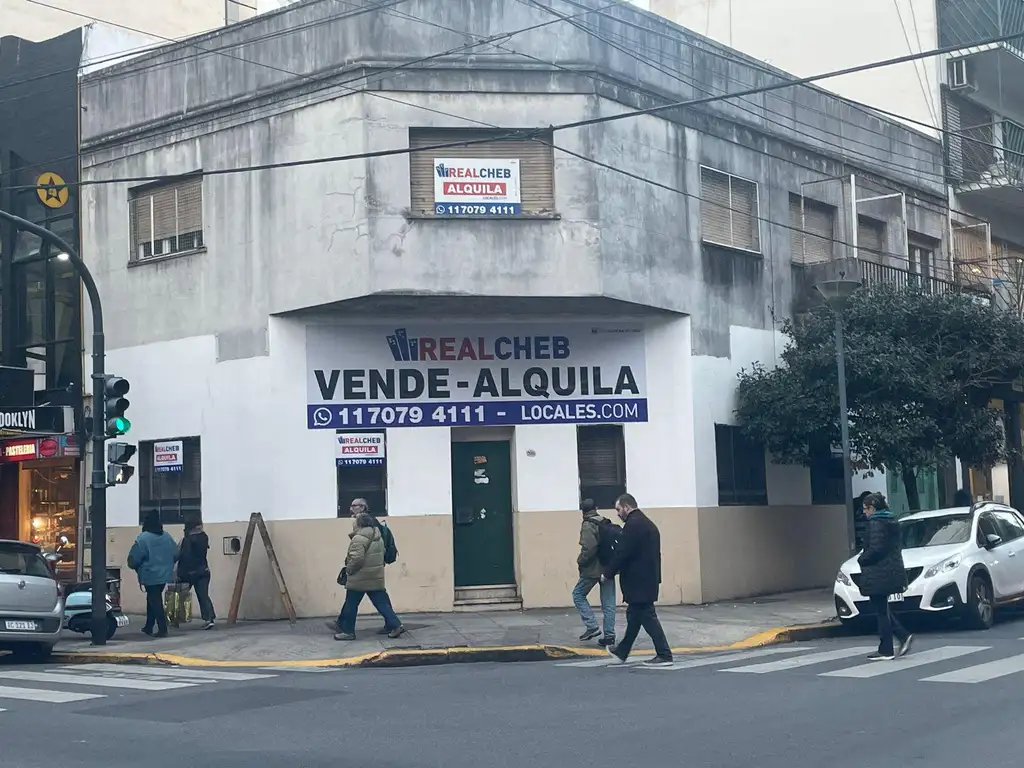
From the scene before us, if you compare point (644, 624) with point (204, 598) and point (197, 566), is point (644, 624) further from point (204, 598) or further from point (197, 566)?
point (197, 566)

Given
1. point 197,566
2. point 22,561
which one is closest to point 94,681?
point 22,561

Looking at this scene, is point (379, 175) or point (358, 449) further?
point (358, 449)

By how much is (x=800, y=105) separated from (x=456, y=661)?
519 inches

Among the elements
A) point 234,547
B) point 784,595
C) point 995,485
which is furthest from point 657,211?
point 995,485

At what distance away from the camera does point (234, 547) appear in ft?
62.3

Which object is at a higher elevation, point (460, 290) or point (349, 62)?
point (349, 62)

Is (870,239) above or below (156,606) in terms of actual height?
above

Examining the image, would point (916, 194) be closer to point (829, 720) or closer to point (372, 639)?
point (372, 639)

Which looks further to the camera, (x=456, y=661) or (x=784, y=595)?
(x=784, y=595)

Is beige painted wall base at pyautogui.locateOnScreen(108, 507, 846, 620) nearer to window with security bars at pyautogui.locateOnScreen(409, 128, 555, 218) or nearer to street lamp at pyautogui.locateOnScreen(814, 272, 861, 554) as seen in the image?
street lamp at pyautogui.locateOnScreen(814, 272, 861, 554)

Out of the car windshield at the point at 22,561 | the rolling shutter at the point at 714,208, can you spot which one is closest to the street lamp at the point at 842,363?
the rolling shutter at the point at 714,208

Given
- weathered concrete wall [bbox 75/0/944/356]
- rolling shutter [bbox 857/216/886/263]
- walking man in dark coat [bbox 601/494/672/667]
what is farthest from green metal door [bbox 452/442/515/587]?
rolling shutter [bbox 857/216/886/263]

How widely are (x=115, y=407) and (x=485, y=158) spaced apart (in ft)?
20.4

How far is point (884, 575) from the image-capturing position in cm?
1279
